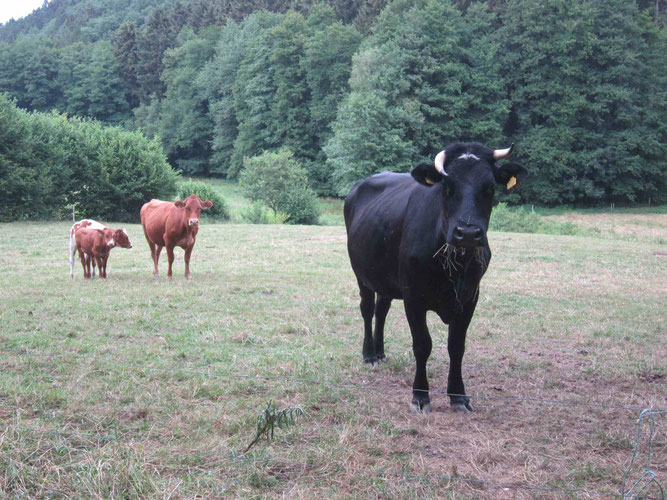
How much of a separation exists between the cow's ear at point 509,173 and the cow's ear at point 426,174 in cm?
47

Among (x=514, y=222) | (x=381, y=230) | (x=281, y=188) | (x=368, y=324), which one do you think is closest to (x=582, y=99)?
(x=514, y=222)

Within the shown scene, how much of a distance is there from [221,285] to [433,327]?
4749 millimetres

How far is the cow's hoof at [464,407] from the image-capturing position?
5082mm

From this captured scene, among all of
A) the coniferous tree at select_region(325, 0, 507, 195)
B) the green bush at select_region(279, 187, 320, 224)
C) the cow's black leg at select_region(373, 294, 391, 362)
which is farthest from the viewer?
the coniferous tree at select_region(325, 0, 507, 195)

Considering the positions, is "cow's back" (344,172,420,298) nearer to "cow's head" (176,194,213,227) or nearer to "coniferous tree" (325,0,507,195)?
"cow's head" (176,194,213,227)

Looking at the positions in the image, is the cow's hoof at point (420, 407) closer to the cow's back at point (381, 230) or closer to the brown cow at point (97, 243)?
the cow's back at point (381, 230)

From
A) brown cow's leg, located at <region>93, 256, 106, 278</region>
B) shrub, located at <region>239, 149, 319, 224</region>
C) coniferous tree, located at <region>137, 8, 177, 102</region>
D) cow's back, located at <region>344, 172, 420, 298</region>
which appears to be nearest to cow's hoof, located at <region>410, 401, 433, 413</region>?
cow's back, located at <region>344, 172, 420, 298</region>

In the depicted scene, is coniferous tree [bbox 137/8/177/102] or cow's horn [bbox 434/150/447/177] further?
coniferous tree [bbox 137/8/177/102]

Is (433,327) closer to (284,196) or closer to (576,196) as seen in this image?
(284,196)

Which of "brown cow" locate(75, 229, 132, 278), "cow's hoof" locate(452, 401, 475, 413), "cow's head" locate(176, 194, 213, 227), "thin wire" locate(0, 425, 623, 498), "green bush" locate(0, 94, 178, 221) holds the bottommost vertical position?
"cow's hoof" locate(452, 401, 475, 413)

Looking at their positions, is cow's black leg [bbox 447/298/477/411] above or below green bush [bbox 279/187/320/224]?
below

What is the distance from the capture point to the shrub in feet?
120

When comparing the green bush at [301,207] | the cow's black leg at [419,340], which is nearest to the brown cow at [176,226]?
the cow's black leg at [419,340]

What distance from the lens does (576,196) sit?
48.4 m
